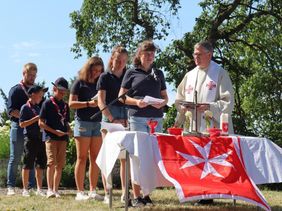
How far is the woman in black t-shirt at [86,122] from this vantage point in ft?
23.7

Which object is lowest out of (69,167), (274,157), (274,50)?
(69,167)

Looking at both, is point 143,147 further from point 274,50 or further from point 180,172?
point 274,50

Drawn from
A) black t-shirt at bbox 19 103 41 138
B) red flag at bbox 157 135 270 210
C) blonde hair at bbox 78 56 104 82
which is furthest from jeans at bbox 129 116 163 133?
black t-shirt at bbox 19 103 41 138

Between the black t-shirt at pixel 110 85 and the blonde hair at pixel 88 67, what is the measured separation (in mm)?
477

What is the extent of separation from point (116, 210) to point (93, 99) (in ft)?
5.43

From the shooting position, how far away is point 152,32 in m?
20.8

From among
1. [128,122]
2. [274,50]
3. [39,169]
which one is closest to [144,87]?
[128,122]

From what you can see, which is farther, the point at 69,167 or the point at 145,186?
the point at 69,167

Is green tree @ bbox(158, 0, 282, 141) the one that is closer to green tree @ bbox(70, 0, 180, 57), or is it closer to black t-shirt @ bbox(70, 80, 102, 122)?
green tree @ bbox(70, 0, 180, 57)

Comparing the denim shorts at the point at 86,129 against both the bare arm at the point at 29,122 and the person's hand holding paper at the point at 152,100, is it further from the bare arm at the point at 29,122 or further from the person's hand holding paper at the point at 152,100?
the person's hand holding paper at the point at 152,100

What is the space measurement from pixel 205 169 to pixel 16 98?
402cm

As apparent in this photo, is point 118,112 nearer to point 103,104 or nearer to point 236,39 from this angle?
point 103,104

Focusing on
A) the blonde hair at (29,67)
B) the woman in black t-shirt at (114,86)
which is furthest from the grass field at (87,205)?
the blonde hair at (29,67)

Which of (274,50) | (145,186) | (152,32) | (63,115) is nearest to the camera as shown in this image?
(145,186)
